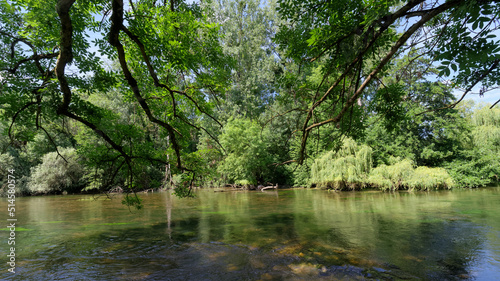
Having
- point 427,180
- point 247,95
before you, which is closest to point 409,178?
point 427,180

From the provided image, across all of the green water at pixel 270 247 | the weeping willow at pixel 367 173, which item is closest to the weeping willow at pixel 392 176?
the weeping willow at pixel 367 173

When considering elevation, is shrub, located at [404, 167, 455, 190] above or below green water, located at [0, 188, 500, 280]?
above

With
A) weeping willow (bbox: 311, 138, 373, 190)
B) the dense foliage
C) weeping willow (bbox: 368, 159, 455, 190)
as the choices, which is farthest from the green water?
weeping willow (bbox: 311, 138, 373, 190)

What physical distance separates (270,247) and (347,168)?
572 inches

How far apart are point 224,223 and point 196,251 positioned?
3343mm

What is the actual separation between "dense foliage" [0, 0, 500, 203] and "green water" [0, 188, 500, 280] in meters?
1.48

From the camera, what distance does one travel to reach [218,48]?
6.79m

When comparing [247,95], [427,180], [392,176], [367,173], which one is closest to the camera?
[427,180]

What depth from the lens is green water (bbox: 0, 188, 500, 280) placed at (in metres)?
4.96

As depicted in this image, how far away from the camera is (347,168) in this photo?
19.6m

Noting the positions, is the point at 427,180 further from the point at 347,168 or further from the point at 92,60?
the point at 92,60

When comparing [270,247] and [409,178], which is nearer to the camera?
[270,247]

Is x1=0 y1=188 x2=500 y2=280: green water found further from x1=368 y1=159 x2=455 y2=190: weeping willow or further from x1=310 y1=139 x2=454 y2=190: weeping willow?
x1=310 y1=139 x2=454 y2=190: weeping willow

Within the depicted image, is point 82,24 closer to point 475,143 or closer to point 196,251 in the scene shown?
point 196,251
